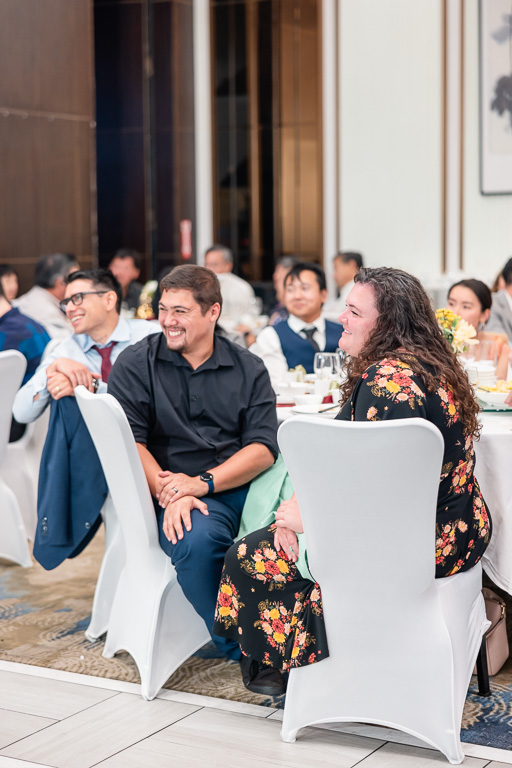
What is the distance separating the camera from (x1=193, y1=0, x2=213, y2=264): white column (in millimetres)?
9344

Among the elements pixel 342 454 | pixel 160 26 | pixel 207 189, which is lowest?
pixel 342 454

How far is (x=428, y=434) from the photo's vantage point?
88.4 inches

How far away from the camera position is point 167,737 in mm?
2680

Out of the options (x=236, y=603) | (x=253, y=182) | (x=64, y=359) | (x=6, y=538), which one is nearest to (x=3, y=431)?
(x=6, y=538)

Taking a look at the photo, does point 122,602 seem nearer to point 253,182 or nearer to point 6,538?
point 6,538

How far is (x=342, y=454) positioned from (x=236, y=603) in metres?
0.72

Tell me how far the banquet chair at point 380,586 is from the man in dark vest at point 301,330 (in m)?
2.20

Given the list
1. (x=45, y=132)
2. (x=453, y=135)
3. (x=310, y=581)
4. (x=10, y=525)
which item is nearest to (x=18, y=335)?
(x=10, y=525)

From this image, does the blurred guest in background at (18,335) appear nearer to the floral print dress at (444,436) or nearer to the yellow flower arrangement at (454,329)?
the yellow flower arrangement at (454,329)

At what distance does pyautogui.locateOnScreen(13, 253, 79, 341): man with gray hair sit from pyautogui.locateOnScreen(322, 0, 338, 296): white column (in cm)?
322

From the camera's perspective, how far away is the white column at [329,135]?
8867 millimetres

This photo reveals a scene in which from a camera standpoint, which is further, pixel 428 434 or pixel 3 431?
pixel 3 431

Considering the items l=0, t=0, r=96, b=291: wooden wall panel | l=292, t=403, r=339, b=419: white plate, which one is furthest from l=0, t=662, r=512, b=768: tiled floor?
l=0, t=0, r=96, b=291: wooden wall panel

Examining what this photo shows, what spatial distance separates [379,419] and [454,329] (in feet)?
4.23
